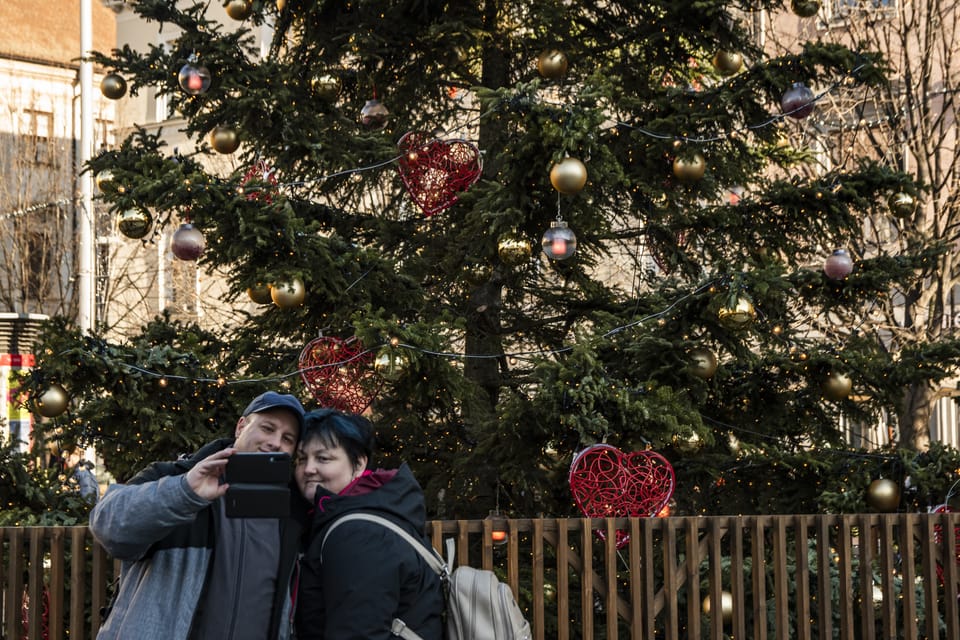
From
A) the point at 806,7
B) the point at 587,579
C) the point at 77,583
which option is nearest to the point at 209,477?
the point at 77,583

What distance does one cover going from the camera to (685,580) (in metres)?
5.76

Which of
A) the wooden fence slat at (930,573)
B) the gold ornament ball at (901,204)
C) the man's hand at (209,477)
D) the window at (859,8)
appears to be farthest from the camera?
the window at (859,8)

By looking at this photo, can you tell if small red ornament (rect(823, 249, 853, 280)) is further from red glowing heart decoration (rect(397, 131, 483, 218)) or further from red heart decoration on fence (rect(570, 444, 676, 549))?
red glowing heart decoration (rect(397, 131, 483, 218))

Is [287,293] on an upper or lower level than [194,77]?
lower

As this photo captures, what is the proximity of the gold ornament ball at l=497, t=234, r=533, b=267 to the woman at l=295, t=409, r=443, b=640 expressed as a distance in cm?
331

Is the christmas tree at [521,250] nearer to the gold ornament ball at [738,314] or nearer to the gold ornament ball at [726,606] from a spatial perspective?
the gold ornament ball at [738,314]

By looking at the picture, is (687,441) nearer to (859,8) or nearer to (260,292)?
→ (260,292)

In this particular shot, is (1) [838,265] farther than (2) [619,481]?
Yes

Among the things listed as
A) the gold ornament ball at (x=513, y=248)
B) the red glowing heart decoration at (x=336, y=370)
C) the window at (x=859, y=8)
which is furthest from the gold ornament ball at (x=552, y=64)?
the window at (x=859, y=8)

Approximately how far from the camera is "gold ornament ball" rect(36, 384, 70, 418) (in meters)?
6.84

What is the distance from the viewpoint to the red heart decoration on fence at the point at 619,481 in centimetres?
632

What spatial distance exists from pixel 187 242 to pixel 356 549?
12.3 feet

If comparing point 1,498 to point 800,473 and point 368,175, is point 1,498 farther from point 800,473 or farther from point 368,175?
point 800,473

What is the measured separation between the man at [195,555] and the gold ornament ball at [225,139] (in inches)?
182
